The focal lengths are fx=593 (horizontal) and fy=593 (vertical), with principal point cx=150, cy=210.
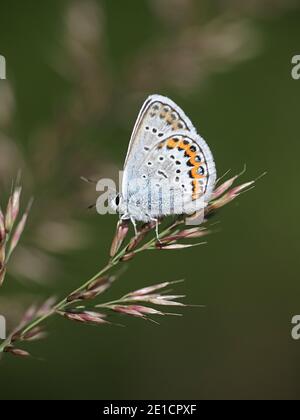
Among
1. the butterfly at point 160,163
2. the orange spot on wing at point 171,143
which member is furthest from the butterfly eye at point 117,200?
the orange spot on wing at point 171,143

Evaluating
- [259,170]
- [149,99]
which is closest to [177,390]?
[259,170]

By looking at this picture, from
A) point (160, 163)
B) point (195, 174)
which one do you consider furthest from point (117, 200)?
point (195, 174)

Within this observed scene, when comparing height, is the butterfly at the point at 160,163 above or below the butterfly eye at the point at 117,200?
above

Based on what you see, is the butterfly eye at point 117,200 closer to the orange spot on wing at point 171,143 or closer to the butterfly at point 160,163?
the butterfly at point 160,163

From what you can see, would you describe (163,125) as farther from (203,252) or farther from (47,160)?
(203,252)

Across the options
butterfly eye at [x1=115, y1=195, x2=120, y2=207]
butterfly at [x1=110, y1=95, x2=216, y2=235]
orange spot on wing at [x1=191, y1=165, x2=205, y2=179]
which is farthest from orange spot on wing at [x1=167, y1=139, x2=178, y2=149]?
butterfly eye at [x1=115, y1=195, x2=120, y2=207]

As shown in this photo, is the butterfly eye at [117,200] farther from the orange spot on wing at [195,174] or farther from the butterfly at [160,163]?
the orange spot on wing at [195,174]

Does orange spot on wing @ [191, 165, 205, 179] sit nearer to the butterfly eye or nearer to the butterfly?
the butterfly

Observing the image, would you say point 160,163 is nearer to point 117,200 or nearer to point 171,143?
point 171,143

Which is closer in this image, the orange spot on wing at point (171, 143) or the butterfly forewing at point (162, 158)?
the butterfly forewing at point (162, 158)
